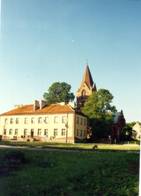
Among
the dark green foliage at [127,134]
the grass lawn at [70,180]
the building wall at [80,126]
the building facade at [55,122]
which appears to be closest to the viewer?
the grass lawn at [70,180]

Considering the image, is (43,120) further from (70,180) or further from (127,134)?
(70,180)

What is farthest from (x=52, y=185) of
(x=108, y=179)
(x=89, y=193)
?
(x=108, y=179)

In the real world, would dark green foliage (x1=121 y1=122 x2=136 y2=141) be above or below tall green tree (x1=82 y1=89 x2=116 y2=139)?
below

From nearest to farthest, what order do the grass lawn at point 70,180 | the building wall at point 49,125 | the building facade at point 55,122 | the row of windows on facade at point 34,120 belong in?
the grass lawn at point 70,180 < the row of windows on facade at point 34,120 < the building wall at point 49,125 < the building facade at point 55,122

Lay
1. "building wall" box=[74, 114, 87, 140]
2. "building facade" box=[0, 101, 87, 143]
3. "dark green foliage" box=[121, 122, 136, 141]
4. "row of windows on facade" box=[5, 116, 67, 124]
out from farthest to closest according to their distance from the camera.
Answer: "building wall" box=[74, 114, 87, 140] < "building facade" box=[0, 101, 87, 143] < "dark green foliage" box=[121, 122, 136, 141] < "row of windows on facade" box=[5, 116, 67, 124]

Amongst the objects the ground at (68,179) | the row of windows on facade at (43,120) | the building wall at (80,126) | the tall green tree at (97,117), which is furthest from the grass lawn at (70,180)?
the building wall at (80,126)

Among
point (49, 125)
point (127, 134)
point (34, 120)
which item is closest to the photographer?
point (34, 120)

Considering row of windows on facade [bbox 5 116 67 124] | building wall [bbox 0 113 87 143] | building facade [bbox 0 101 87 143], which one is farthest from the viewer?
building wall [bbox 0 113 87 143]

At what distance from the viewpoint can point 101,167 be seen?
20.0 feet

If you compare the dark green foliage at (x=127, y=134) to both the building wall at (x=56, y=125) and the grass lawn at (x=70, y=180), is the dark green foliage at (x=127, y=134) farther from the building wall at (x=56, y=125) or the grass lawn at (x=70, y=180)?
the grass lawn at (x=70, y=180)

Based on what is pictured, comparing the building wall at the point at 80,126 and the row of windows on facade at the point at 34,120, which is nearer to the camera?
the row of windows on facade at the point at 34,120

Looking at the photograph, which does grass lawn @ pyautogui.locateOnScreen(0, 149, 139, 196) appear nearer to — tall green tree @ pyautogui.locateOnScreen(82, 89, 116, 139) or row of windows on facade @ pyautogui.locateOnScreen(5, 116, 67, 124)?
row of windows on facade @ pyautogui.locateOnScreen(5, 116, 67, 124)

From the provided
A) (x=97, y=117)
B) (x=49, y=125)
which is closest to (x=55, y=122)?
(x=49, y=125)

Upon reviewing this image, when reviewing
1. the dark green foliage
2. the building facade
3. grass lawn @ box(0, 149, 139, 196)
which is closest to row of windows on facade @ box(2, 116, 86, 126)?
the building facade
